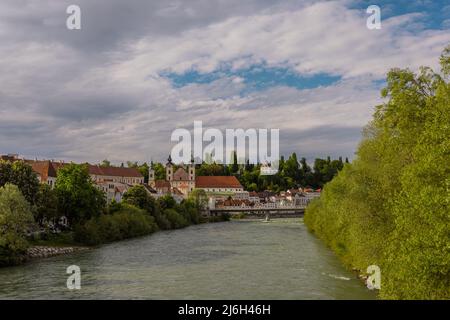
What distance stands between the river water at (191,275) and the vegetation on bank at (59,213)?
9.23 ft

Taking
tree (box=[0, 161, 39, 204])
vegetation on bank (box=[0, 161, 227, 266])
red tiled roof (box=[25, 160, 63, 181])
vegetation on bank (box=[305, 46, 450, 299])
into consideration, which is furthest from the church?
vegetation on bank (box=[305, 46, 450, 299])

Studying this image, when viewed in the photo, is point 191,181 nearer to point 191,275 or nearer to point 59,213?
point 59,213

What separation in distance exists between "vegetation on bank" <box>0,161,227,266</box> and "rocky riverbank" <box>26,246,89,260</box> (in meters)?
0.87

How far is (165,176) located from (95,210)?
10116 cm

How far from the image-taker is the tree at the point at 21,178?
4188 cm

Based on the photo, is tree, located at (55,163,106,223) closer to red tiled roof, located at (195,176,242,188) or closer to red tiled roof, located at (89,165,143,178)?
red tiled roof, located at (89,165,143,178)

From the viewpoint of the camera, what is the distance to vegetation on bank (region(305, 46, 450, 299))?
13258 mm

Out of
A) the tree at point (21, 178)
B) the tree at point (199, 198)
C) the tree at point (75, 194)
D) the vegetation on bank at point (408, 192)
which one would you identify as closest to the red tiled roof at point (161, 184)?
the tree at point (199, 198)

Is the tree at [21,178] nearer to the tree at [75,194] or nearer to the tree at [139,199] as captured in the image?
the tree at [75,194]

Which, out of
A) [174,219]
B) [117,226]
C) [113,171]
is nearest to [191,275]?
[117,226]

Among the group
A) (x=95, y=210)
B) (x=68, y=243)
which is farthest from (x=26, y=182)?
(x=95, y=210)

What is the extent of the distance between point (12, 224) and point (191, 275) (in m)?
13.9

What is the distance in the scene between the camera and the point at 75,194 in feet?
156
